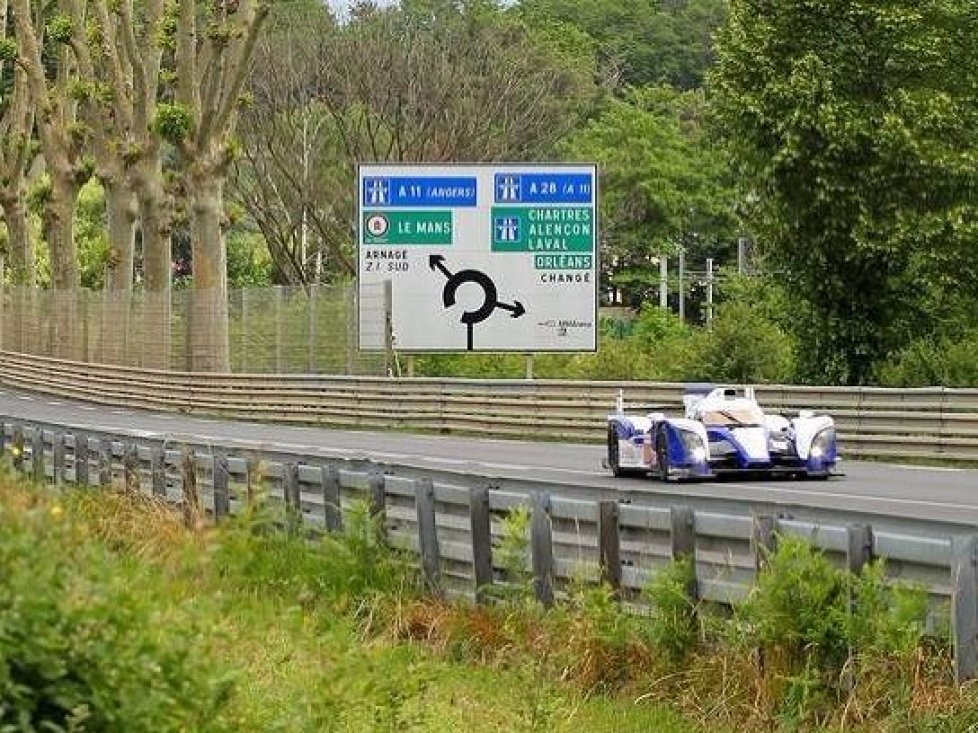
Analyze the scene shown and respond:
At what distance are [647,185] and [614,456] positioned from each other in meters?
68.2

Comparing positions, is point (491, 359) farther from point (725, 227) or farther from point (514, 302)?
point (725, 227)

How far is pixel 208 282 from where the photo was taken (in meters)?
52.1

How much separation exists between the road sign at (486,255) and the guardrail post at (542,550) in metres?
29.7

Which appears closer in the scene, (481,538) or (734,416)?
(481,538)

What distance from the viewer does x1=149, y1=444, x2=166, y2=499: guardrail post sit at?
21.6 m

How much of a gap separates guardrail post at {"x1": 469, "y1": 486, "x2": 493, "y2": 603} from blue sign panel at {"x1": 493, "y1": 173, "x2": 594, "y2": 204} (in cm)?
2936

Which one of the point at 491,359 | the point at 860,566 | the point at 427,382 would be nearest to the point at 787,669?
the point at 860,566

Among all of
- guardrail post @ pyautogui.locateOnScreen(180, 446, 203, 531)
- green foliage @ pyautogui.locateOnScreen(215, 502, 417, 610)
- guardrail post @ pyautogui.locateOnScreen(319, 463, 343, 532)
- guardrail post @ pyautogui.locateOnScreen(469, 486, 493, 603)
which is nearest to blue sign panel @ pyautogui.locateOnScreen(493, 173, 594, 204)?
guardrail post @ pyautogui.locateOnScreen(180, 446, 203, 531)

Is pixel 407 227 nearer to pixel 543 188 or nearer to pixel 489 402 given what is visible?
pixel 543 188

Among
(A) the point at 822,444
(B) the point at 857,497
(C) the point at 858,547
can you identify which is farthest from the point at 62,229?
(C) the point at 858,547

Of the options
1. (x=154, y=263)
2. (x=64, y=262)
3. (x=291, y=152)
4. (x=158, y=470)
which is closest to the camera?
(x=158, y=470)

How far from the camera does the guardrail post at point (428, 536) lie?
1602cm

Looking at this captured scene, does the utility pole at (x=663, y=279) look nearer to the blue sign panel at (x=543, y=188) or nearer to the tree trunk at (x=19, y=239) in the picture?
the tree trunk at (x=19, y=239)

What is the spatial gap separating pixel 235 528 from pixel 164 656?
238 centimetres
